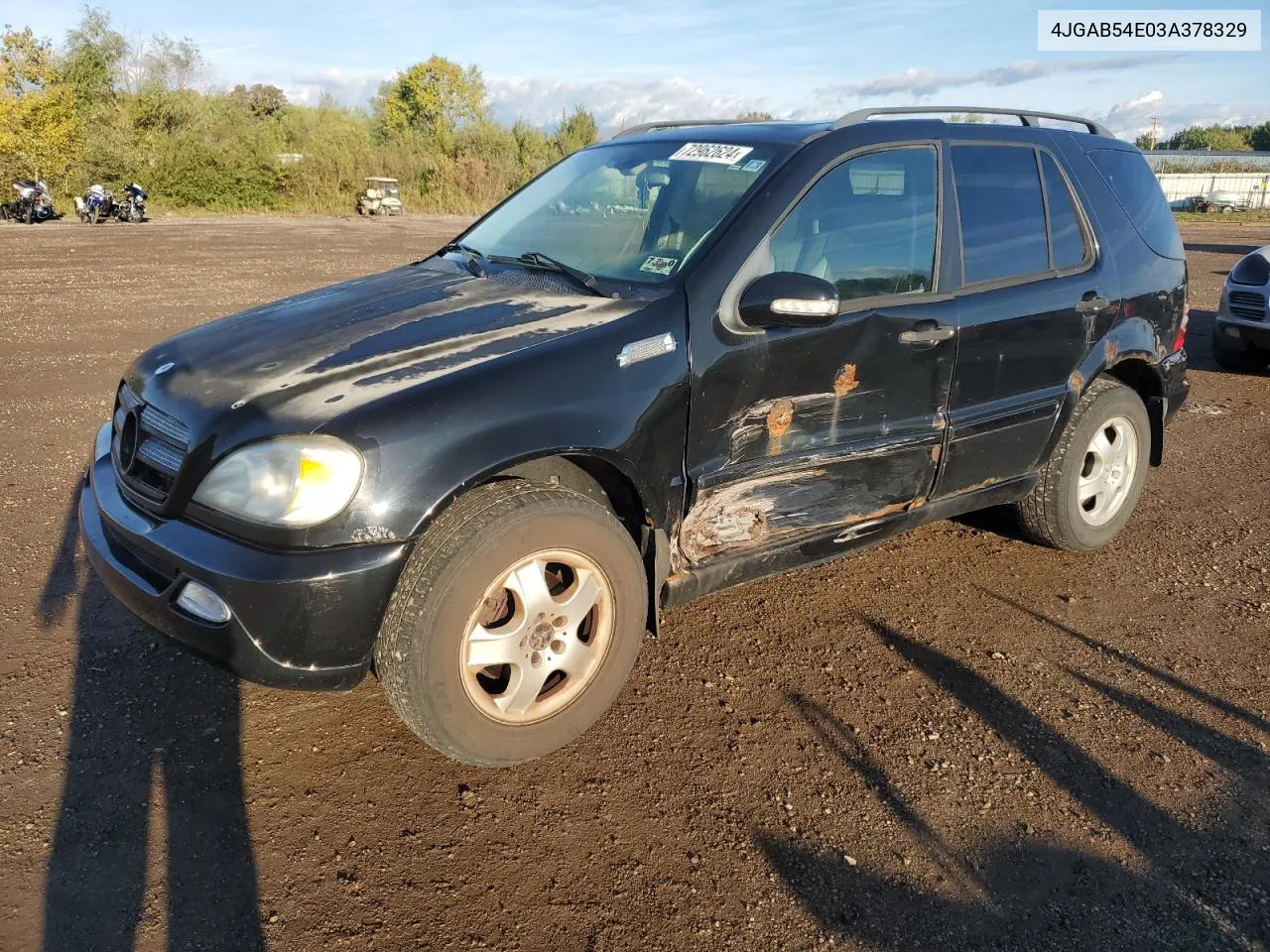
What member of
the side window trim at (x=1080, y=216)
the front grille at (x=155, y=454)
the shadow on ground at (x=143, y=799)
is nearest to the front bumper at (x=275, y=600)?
the front grille at (x=155, y=454)

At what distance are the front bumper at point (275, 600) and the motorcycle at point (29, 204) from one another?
29.6m

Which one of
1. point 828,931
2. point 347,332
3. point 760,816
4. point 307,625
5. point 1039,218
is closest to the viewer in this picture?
point 828,931

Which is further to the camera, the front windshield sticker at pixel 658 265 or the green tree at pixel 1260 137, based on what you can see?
the green tree at pixel 1260 137

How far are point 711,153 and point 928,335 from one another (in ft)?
3.48

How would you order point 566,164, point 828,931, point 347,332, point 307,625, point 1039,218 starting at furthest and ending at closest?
point 566,164 → point 1039,218 → point 347,332 → point 307,625 → point 828,931

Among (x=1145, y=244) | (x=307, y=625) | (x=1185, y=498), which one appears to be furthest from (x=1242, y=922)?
(x=1185, y=498)

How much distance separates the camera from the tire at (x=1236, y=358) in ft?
26.8

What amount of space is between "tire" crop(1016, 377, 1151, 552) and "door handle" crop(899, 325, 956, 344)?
1047 millimetres

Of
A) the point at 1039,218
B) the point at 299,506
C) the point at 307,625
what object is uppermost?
the point at 1039,218

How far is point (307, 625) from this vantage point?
7.60 feet

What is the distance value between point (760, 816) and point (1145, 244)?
10.9 ft

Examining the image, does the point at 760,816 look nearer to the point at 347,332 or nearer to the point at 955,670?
the point at 955,670

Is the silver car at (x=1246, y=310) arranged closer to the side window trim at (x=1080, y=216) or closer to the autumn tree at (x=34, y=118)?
the side window trim at (x=1080, y=216)

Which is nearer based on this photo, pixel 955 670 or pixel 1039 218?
pixel 955 670
